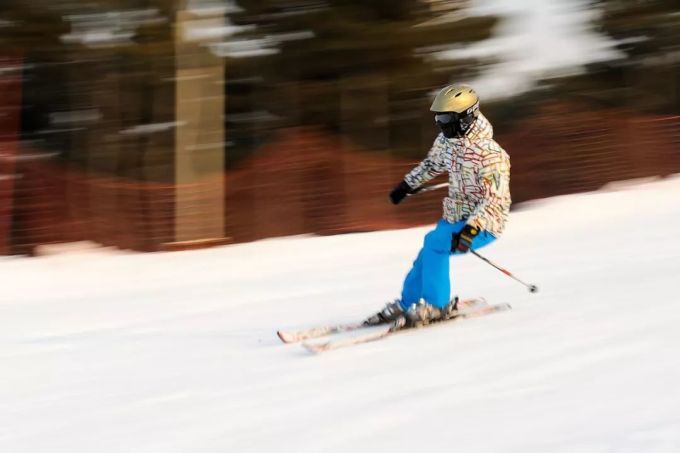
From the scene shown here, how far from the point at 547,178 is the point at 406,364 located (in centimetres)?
735

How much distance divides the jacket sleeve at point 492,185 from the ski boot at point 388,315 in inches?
33.8

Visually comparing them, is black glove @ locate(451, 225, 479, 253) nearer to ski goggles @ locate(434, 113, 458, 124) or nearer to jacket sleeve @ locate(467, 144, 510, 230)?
jacket sleeve @ locate(467, 144, 510, 230)

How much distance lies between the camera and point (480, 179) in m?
5.32

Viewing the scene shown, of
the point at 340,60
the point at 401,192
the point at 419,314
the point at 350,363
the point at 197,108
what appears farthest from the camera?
the point at 340,60

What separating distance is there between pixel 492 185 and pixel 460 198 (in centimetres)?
27

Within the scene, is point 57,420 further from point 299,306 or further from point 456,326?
point 299,306

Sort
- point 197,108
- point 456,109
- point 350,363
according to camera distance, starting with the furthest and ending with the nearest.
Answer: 1. point 197,108
2. point 456,109
3. point 350,363

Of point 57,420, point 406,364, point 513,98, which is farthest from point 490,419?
point 513,98

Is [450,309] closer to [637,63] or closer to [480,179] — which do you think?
[480,179]

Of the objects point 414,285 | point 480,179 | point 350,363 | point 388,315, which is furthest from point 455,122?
point 350,363

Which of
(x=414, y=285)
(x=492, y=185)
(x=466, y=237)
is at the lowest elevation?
(x=414, y=285)

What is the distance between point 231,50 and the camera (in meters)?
13.5

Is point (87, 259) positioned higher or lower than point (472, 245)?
lower

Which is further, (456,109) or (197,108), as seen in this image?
(197,108)
